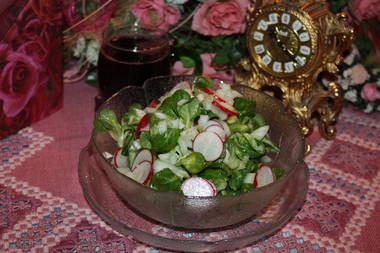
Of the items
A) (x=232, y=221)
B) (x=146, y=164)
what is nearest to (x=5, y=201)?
(x=146, y=164)

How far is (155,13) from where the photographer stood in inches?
48.6

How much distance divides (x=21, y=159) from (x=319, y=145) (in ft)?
2.16

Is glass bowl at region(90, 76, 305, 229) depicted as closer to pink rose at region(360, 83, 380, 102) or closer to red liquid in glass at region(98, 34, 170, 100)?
red liquid in glass at region(98, 34, 170, 100)

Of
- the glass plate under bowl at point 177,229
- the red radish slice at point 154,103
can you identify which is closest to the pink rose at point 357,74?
the glass plate under bowl at point 177,229

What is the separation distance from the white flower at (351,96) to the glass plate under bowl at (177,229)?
401 mm

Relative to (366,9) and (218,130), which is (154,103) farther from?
(366,9)

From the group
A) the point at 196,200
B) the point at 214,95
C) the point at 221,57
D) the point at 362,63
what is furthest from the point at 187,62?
the point at 196,200

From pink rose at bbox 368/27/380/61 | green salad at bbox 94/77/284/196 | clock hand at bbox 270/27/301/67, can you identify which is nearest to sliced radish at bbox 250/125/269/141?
green salad at bbox 94/77/284/196

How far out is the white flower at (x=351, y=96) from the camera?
1.29m

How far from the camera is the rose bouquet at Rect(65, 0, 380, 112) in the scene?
1.22 metres

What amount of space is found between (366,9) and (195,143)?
2.03 ft

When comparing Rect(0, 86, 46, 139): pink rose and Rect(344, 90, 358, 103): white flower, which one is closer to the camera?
Rect(0, 86, 46, 139): pink rose

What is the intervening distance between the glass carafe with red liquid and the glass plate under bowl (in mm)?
219

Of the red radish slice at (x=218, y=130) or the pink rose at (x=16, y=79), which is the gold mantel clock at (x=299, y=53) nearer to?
the red radish slice at (x=218, y=130)
